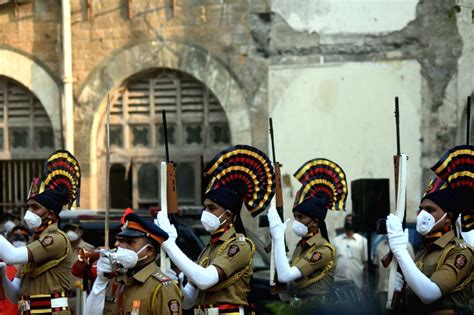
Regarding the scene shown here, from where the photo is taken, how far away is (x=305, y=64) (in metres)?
18.4

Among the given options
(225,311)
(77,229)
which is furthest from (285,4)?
(225,311)

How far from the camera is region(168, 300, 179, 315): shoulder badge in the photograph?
7.47m

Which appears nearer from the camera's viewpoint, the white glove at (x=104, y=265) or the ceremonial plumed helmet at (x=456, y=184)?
the white glove at (x=104, y=265)

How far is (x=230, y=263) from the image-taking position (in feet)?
27.8

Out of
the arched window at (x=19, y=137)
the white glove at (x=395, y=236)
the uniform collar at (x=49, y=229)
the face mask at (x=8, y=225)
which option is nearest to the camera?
the white glove at (x=395, y=236)

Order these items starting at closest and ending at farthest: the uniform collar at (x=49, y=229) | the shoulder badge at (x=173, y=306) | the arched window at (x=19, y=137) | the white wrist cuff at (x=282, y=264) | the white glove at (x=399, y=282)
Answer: the shoulder badge at (x=173, y=306)
the white glove at (x=399, y=282)
the white wrist cuff at (x=282, y=264)
the uniform collar at (x=49, y=229)
the arched window at (x=19, y=137)

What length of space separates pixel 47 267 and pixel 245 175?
80.5 inches

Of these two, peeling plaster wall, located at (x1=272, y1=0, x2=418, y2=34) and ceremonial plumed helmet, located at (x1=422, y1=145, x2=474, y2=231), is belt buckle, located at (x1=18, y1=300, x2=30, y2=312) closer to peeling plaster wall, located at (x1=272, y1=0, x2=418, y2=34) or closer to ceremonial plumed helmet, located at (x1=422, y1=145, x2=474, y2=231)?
ceremonial plumed helmet, located at (x1=422, y1=145, x2=474, y2=231)

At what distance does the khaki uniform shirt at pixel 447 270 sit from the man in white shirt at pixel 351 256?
6506 mm

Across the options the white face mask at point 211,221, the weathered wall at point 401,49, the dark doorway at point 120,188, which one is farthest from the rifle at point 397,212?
the dark doorway at point 120,188

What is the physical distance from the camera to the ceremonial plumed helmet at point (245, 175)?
9.01 m

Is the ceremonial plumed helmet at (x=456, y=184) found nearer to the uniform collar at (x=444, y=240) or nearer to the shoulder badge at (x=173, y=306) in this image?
the uniform collar at (x=444, y=240)

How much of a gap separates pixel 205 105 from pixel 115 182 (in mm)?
2006

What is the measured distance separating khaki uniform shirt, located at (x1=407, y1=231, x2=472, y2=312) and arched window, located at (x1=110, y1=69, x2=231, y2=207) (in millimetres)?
10432
